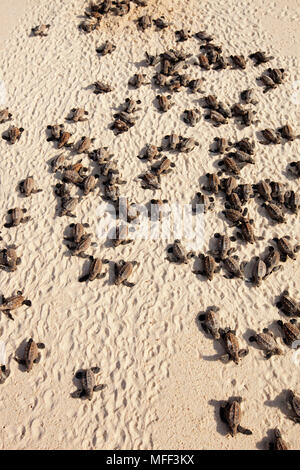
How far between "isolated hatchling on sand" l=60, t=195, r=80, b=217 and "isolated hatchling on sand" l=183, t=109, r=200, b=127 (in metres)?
4.58

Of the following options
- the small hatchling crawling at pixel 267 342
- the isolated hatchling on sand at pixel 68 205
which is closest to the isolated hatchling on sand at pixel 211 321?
the small hatchling crawling at pixel 267 342

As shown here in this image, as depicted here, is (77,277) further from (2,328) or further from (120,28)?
(120,28)

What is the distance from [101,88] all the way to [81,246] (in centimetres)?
641

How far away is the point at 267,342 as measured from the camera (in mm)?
7973

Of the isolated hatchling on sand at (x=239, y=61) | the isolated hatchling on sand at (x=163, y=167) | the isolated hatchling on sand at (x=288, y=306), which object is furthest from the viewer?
the isolated hatchling on sand at (x=239, y=61)

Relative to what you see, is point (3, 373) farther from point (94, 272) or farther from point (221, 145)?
point (221, 145)

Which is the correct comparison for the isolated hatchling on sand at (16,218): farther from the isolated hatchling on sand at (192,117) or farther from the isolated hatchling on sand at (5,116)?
the isolated hatchling on sand at (192,117)

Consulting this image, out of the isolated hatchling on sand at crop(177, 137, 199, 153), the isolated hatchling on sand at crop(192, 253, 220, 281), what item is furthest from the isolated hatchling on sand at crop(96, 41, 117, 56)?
the isolated hatchling on sand at crop(192, 253, 220, 281)

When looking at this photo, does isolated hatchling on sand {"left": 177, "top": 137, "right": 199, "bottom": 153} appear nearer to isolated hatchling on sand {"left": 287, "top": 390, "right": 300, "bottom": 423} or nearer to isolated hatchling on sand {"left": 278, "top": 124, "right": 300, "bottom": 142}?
isolated hatchling on sand {"left": 278, "top": 124, "right": 300, "bottom": 142}

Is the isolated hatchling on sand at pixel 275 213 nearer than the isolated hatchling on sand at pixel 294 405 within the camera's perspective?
No

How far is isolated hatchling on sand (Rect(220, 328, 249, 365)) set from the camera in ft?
25.7

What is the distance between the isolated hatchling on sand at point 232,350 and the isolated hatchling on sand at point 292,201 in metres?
4.13

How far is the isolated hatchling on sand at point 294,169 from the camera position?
10789 mm

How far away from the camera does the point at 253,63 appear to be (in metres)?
13.6
